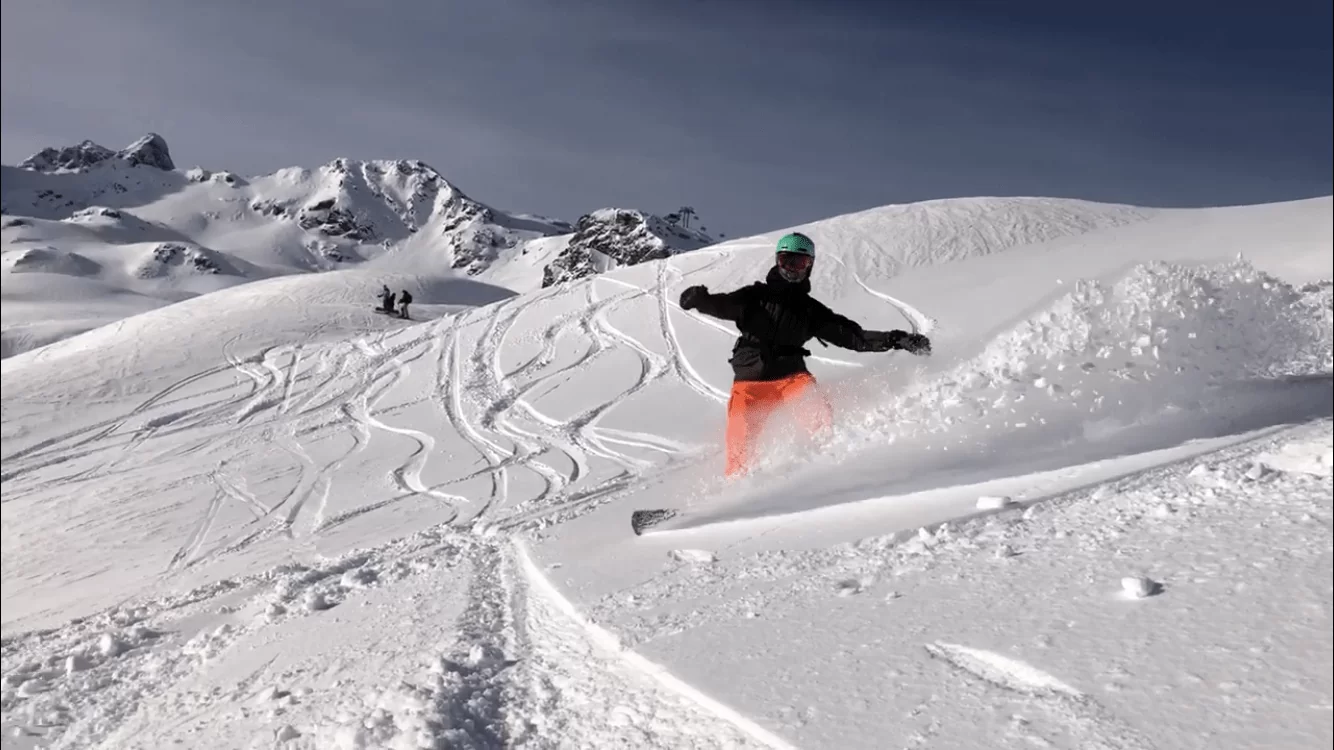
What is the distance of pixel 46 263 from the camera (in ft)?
324

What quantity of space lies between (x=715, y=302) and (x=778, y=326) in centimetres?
55

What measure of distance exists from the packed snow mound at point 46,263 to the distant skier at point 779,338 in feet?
354

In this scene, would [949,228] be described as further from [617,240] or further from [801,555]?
[617,240]

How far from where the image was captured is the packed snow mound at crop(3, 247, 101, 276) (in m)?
93.3

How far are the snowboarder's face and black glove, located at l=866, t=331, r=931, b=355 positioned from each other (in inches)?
22.3

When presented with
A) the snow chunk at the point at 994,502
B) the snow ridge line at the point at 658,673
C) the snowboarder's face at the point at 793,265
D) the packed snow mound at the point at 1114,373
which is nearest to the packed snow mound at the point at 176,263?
the snowboarder's face at the point at 793,265

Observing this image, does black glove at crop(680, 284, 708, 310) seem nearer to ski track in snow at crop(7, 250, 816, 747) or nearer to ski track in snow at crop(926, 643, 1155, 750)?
ski track in snow at crop(7, 250, 816, 747)

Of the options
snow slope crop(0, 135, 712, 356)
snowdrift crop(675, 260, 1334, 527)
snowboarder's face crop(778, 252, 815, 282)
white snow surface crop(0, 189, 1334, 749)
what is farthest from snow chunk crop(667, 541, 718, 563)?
snow slope crop(0, 135, 712, 356)

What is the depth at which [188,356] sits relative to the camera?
20719mm

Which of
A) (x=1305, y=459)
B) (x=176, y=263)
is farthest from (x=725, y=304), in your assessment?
(x=176, y=263)

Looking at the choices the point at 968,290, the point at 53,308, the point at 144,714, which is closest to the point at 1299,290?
the point at 968,290

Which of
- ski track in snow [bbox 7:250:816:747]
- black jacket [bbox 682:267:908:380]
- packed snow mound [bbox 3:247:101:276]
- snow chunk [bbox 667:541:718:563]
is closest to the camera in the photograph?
ski track in snow [bbox 7:250:816:747]

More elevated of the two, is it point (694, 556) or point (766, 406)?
point (766, 406)

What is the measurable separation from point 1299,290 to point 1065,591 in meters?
6.72
